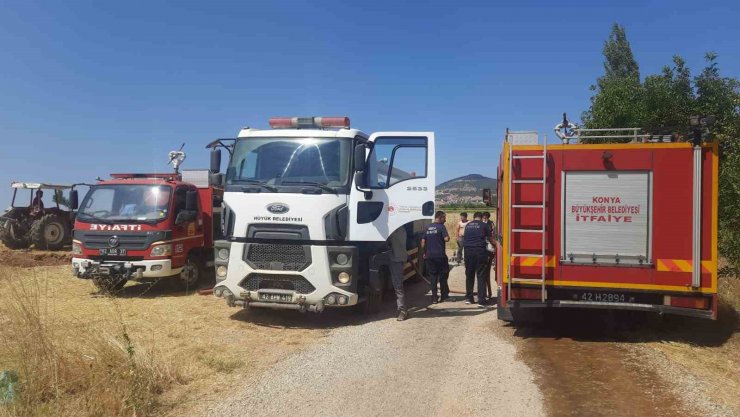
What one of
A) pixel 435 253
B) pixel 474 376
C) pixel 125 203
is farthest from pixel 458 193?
pixel 474 376

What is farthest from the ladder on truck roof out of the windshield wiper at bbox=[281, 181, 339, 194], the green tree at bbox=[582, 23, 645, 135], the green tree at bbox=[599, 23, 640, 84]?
the green tree at bbox=[599, 23, 640, 84]

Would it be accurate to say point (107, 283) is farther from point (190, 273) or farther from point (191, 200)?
point (191, 200)

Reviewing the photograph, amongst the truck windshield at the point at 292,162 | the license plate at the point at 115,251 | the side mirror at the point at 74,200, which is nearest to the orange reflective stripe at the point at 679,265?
the truck windshield at the point at 292,162

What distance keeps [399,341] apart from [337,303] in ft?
4.02

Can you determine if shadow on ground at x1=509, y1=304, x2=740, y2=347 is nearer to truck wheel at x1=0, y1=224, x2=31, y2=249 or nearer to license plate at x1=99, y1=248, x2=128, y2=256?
license plate at x1=99, y1=248, x2=128, y2=256

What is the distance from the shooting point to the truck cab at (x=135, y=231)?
1063cm

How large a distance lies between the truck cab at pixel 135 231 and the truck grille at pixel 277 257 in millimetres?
3374

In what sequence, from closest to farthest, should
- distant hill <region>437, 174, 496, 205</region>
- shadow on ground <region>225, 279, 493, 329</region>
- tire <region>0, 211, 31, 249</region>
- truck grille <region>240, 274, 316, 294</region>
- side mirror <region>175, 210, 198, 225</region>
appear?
1. truck grille <region>240, 274, 316, 294</region>
2. shadow on ground <region>225, 279, 493, 329</region>
3. distant hill <region>437, 174, 496, 205</region>
4. side mirror <region>175, 210, 198, 225</region>
5. tire <region>0, 211, 31, 249</region>

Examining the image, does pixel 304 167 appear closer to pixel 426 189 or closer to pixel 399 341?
pixel 426 189

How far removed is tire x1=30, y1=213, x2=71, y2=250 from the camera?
18250 mm

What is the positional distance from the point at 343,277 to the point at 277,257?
3.45 feet

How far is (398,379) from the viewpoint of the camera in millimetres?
5707

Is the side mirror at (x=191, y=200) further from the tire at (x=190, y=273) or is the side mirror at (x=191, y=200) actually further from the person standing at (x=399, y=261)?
the person standing at (x=399, y=261)

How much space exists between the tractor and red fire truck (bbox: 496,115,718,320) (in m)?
15.9
